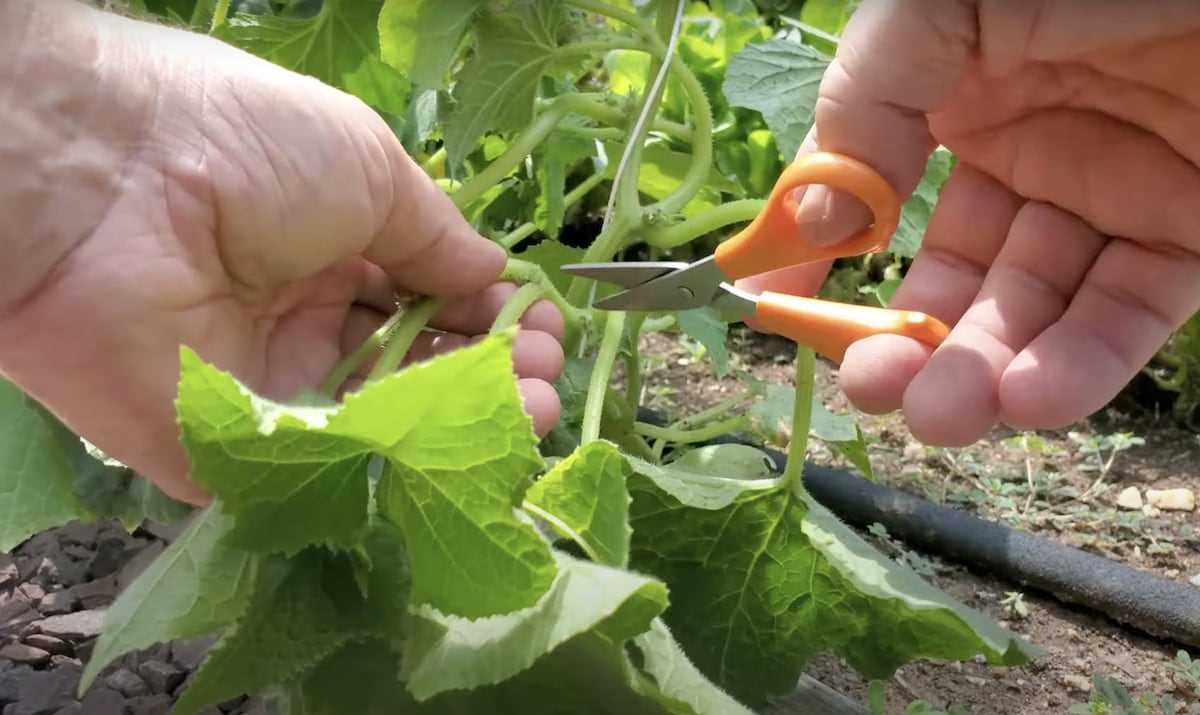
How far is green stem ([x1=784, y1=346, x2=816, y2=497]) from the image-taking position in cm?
87

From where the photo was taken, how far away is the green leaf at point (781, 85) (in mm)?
1132

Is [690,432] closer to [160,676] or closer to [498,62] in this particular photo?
[498,62]

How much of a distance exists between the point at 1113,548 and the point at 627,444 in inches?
22.9

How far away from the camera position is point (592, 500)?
67 cm

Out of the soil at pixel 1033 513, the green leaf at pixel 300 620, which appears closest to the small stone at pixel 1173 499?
the soil at pixel 1033 513

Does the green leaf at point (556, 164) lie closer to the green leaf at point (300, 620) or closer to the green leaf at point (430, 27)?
the green leaf at point (430, 27)

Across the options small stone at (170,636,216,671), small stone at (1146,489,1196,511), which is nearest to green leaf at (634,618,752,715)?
small stone at (170,636,216,671)

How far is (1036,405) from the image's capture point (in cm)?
73

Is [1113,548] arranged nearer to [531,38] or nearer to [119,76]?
[531,38]

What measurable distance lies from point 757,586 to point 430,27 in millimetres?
546

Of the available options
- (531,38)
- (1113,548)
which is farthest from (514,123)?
(1113,548)

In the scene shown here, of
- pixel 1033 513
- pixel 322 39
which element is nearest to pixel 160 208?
pixel 322 39

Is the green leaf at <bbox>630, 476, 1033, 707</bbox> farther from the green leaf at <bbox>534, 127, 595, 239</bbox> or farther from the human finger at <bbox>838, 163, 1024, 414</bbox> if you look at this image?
the green leaf at <bbox>534, 127, 595, 239</bbox>

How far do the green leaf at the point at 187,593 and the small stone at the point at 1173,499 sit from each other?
1.10 metres
